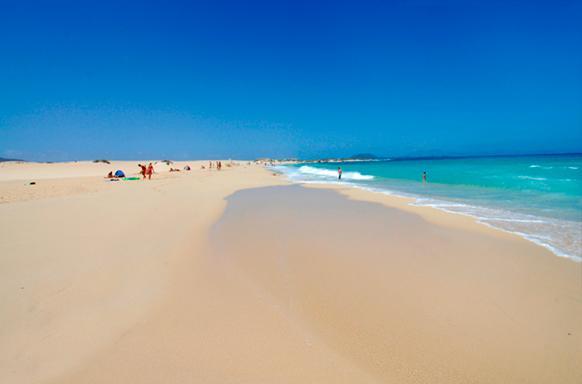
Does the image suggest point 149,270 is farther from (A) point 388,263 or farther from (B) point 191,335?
(A) point 388,263

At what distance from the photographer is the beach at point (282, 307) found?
2.68 m

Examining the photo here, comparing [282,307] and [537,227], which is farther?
[537,227]

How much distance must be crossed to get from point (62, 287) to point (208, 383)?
2976mm

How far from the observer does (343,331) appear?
10.6 feet

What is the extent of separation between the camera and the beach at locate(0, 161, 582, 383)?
2.68 meters

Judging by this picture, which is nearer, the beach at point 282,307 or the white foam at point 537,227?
the beach at point 282,307

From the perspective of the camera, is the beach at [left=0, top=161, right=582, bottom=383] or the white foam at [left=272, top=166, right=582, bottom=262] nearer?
the beach at [left=0, top=161, right=582, bottom=383]

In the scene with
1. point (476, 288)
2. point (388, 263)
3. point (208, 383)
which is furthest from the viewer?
point (388, 263)

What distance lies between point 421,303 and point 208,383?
110 inches

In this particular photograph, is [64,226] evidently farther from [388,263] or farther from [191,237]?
[388,263]

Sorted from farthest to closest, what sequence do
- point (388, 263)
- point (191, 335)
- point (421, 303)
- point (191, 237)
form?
point (191, 237), point (388, 263), point (421, 303), point (191, 335)

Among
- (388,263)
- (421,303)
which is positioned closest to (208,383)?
(421,303)

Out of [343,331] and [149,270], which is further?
[149,270]

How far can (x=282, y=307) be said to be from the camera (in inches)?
146
